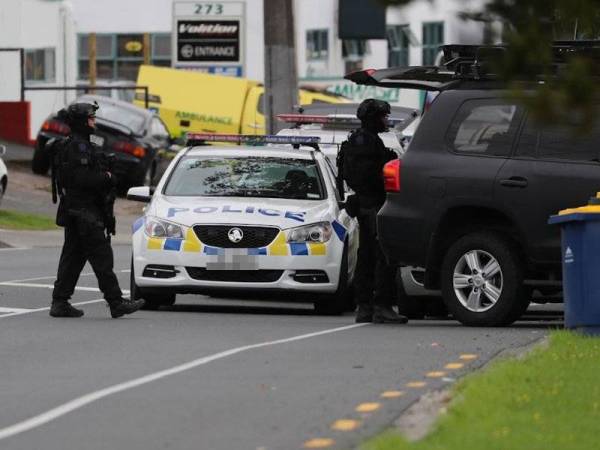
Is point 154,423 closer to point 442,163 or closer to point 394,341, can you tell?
point 394,341

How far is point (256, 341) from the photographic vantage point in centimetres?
1381

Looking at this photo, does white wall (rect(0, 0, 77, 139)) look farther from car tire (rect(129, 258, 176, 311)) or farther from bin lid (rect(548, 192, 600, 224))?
bin lid (rect(548, 192, 600, 224))

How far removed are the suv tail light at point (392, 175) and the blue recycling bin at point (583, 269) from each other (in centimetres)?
204

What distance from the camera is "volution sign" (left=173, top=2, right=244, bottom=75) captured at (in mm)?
38406

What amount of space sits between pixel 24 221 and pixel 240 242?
16.9 metres

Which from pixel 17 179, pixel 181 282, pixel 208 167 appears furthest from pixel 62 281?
pixel 17 179

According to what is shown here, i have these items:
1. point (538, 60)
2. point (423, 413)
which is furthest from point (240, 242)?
point (538, 60)

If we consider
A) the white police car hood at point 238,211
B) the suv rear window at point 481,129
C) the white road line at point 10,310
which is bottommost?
the white road line at point 10,310

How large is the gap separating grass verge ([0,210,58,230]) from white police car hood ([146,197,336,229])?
1505 centimetres

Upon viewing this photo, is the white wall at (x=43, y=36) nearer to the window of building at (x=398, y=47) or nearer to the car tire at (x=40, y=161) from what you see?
the car tire at (x=40, y=161)

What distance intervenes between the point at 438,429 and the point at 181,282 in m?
8.05

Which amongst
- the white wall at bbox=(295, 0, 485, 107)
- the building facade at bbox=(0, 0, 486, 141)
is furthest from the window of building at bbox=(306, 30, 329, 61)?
the white wall at bbox=(295, 0, 485, 107)

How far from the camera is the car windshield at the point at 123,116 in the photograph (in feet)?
126

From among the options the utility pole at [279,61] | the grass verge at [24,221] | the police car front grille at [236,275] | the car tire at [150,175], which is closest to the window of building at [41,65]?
the car tire at [150,175]
